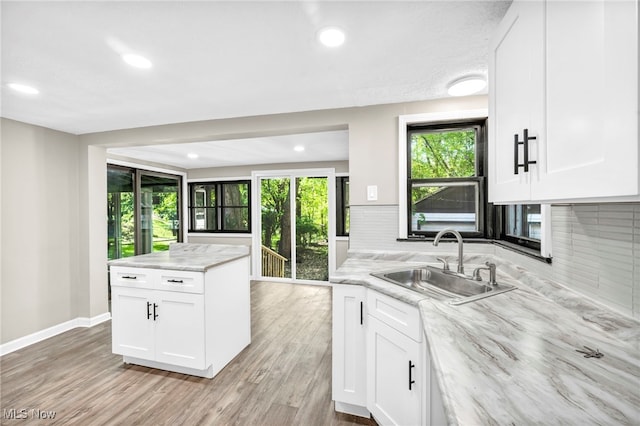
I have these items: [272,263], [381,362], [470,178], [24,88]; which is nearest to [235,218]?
[272,263]

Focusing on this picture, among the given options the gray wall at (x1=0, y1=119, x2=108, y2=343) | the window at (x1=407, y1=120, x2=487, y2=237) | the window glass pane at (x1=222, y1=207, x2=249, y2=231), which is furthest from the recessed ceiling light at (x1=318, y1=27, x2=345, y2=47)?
the window glass pane at (x1=222, y1=207, x2=249, y2=231)

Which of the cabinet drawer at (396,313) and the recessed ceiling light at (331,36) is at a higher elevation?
the recessed ceiling light at (331,36)

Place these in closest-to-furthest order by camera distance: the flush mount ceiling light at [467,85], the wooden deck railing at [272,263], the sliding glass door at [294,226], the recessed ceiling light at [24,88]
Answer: the flush mount ceiling light at [467,85], the recessed ceiling light at [24,88], the sliding glass door at [294,226], the wooden deck railing at [272,263]

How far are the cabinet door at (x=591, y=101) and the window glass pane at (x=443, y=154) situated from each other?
1.51 metres

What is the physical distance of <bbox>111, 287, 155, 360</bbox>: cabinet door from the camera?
229 cm

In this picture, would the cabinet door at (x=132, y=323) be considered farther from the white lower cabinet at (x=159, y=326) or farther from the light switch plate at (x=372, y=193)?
the light switch plate at (x=372, y=193)

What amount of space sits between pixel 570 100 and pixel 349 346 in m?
1.61

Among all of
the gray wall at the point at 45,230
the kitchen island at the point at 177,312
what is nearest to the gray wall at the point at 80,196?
the gray wall at the point at 45,230

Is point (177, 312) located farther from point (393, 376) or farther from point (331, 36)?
point (331, 36)

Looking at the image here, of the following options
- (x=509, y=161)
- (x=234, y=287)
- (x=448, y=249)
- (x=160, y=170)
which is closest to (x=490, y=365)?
(x=509, y=161)

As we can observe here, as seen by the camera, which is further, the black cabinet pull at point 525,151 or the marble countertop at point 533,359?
the black cabinet pull at point 525,151

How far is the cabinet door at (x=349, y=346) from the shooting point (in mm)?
1749

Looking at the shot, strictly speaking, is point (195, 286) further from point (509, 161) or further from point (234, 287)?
point (509, 161)

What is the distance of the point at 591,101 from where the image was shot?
69cm
